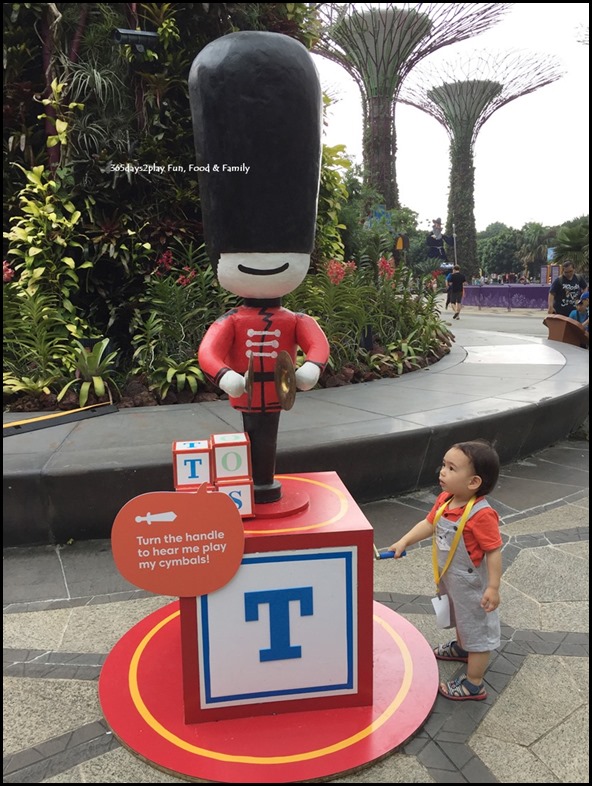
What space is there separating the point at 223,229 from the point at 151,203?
4.63 metres

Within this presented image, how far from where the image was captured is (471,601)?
2037 mm

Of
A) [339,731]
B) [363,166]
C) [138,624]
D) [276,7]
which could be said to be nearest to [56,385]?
[138,624]

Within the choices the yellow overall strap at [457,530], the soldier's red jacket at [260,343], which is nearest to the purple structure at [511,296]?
the soldier's red jacket at [260,343]

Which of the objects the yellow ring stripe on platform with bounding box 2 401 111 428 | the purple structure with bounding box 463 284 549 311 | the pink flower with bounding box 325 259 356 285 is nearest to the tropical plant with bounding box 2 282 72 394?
the yellow ring stripe on platform with bounding box 2 401 111 428

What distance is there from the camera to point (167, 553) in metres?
1.83

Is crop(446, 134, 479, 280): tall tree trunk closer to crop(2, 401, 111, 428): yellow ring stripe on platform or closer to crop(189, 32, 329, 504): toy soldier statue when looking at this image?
crop(2, 401, 111, 428): yellow ring stripe on platform

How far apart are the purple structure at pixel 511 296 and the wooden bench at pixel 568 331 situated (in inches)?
567

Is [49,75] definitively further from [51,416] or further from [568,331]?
[568,331]

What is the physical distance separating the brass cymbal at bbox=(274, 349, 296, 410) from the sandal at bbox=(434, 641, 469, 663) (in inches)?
43.6

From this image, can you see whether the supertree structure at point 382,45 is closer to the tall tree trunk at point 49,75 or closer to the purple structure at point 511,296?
the purple structure at point 511,296

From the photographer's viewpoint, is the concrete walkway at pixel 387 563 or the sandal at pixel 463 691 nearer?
the concrete walkway at pixel 387 563

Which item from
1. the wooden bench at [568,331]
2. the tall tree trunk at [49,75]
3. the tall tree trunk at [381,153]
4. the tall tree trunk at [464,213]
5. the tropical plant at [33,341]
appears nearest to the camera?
the tropical plant at [33,341]

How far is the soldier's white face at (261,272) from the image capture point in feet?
7.20

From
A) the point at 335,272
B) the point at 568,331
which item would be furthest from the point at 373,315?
the point at 568,331
